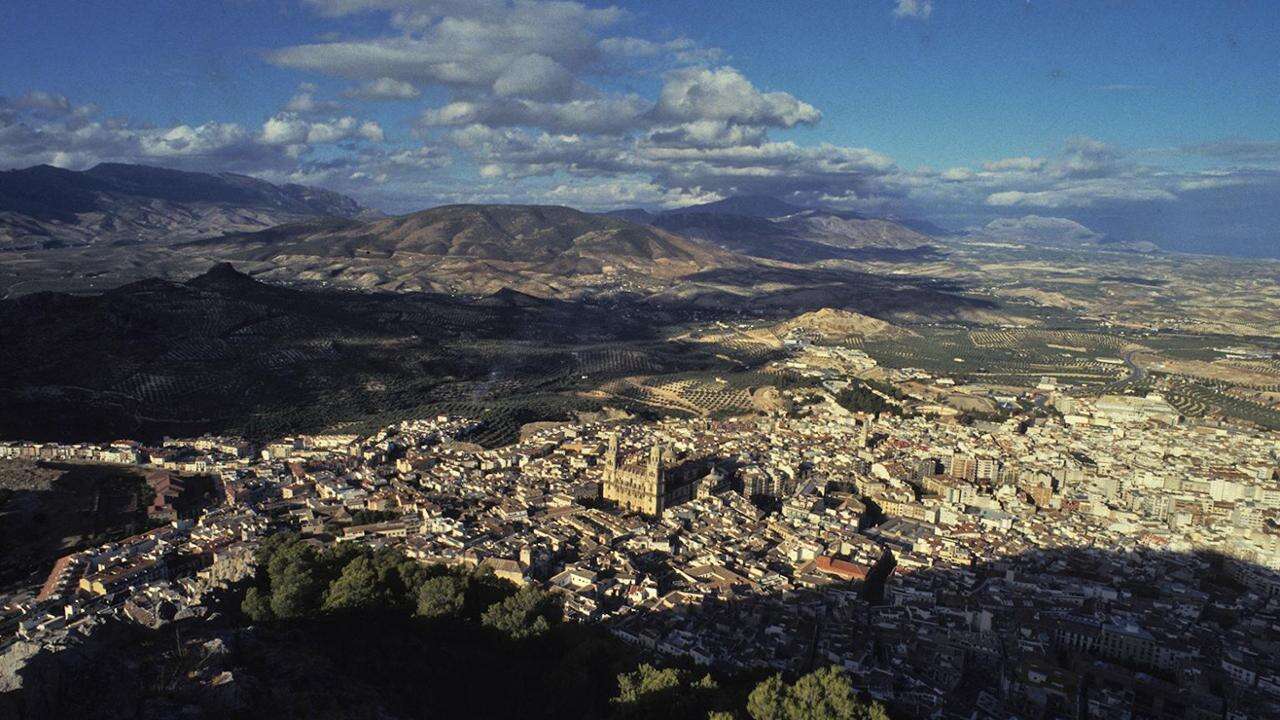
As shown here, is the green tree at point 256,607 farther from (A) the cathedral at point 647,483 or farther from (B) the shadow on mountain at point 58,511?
(A) the cathedral at point 647,483

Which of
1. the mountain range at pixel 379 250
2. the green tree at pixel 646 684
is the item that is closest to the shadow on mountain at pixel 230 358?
the green tree at pixel 646 684

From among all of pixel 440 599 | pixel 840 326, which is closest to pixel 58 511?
pixel 440 599

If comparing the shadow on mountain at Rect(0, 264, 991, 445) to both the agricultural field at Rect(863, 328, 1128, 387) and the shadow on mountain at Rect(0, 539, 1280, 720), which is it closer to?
the agricultural field at Rect(863, 328, 1128, 387)

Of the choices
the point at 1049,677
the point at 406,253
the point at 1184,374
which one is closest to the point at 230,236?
the point at 406,253

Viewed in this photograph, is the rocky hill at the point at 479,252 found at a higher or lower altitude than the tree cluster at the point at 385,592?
higher

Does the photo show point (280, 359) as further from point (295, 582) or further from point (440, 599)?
point (440, 599)

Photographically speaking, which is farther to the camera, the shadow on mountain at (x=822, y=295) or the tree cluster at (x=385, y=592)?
the shadow on mountain at (x=822, y=295)
